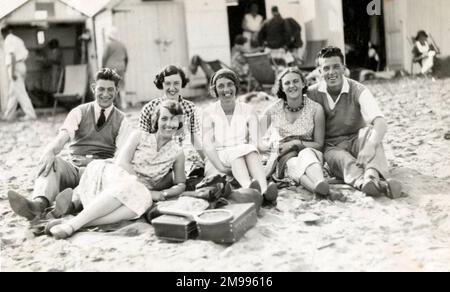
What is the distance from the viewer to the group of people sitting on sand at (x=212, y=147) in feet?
11.8

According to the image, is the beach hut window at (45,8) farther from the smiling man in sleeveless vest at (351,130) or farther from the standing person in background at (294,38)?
the smiling man in sleeveless vest at (351,130)

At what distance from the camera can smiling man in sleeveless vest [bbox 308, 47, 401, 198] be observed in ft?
12.8

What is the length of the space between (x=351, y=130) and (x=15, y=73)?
27.5 feet

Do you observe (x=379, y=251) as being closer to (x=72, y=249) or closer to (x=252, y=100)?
(x=72, y=249)

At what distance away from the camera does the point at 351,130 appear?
442 centimetres

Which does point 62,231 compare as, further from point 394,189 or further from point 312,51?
point 312,51

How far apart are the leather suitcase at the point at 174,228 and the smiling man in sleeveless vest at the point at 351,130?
1.39 m

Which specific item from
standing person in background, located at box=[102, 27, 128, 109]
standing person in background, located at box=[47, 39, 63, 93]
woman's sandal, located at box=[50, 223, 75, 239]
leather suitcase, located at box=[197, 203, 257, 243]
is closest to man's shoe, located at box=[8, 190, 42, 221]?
woman's sandal, located at box=[50, 223, 75, 239]

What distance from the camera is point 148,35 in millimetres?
12203

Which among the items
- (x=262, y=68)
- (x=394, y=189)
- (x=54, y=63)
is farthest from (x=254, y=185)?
(x=54, y=63)

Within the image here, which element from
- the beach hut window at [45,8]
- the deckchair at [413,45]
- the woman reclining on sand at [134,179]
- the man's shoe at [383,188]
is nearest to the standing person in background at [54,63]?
the beach hut window at [45,8]

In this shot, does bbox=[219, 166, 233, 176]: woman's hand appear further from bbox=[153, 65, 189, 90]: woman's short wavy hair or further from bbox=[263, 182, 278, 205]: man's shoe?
bbox=[153, 65, 189, 90]: woman's short wavy hair

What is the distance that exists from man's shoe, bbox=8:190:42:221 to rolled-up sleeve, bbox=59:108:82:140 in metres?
0.73

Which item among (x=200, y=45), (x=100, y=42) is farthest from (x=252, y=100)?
(x=100, y=42)
